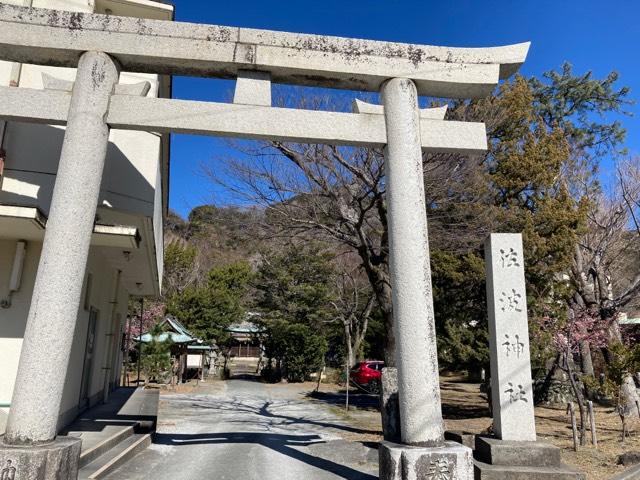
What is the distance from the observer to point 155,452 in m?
7.51

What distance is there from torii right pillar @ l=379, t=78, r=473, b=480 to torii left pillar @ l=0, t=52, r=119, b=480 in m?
3.33

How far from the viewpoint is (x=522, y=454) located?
576 cm

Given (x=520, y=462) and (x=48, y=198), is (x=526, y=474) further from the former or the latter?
(x=48, y=198)

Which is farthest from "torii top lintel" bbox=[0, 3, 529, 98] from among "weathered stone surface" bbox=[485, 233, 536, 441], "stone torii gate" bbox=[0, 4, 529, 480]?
"weathered stone surface" bbox=[485, 233, 536, 441]

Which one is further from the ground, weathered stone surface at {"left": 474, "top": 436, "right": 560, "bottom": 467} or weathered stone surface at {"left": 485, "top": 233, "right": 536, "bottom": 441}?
weathered stone surface at {"left": 485, "top": 233, "right": 536, "bottom": 441}

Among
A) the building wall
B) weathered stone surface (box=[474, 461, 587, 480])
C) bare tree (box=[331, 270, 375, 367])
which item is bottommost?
weathered stone surface (box=[474, 461, 587, 480])

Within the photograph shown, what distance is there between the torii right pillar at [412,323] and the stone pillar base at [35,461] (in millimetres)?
3142

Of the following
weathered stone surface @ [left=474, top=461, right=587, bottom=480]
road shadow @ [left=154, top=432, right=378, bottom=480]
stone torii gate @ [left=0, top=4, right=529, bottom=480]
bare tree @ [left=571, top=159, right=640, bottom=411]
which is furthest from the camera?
bare tree @ [left=571, top=159, right=640, bottom=411]

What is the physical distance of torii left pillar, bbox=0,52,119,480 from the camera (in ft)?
13.6

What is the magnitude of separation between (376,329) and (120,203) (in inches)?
874

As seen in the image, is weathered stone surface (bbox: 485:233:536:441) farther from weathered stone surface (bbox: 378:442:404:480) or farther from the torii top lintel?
the torii top lintel

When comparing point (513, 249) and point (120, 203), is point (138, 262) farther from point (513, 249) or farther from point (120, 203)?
point (513, 249)

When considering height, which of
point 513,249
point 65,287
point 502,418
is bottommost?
A: point 502,418

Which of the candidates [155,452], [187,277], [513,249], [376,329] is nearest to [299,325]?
[376,329]
